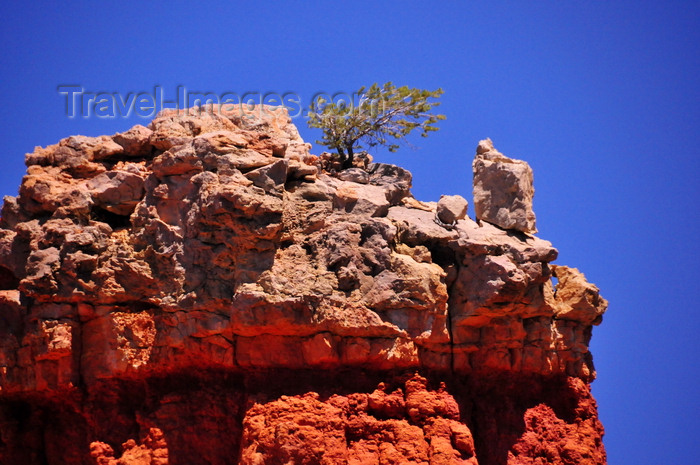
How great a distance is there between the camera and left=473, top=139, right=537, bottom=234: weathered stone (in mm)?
17484

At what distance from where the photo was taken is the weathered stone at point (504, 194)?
17.5 m

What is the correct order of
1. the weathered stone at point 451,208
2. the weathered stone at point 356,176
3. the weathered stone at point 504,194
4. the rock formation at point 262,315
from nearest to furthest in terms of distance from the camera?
1. the rock formation at point 262,315
2. the weathered stone at point 451,208
3. the weathered stone at point 356,176
4. the weathered stone at point 504,194

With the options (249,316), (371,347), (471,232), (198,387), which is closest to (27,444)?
(198,387)

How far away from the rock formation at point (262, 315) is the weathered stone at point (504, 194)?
0.05 m

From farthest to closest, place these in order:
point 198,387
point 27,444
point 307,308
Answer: point 27,444, point 198,387, point 307,308

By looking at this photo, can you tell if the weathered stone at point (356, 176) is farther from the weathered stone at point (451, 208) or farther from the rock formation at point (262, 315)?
the weathered stone at point (451, 208)

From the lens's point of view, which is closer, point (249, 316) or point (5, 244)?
point (249, 316)

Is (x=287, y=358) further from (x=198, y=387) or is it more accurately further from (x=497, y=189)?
(x=497, y=189)

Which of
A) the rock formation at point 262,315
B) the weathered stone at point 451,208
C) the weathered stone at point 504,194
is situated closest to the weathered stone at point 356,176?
the rock formation at point 262,315

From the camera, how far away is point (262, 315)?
14945 millimetres

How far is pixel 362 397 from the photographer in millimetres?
15297

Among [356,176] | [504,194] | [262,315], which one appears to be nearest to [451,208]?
[504,194]

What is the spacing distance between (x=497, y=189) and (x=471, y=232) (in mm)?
1328

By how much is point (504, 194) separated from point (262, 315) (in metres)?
5.40
